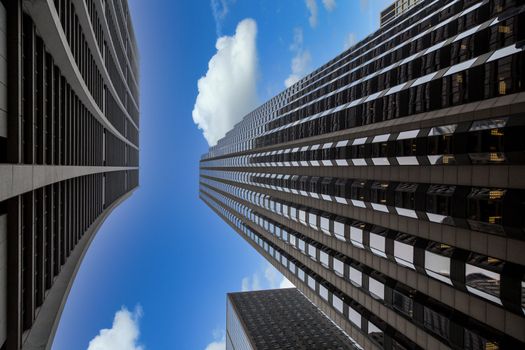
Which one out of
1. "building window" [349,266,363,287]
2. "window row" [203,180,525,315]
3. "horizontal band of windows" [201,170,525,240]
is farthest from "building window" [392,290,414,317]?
"horizontal band of windows" [201,170,525,240]

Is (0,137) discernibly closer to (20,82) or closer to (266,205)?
(20,82)

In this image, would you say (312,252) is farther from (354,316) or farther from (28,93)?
(28,93)

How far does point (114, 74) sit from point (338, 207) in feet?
253

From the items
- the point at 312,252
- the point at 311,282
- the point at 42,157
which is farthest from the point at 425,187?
the point at 42,157

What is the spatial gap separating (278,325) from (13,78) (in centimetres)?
11629

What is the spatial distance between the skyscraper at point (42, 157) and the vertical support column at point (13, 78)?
0.16ft

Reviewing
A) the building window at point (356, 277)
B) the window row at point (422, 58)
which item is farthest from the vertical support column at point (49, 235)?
the window row at point (422, 58)

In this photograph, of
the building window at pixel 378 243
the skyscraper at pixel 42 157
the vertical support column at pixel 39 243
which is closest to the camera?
the skyscraper at pixel 42 157

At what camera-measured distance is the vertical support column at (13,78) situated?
66.7 feet

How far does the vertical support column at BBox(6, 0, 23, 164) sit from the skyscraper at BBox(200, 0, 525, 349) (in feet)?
79.6

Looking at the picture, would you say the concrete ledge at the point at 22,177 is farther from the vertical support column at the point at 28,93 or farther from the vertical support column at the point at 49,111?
the vertical support column at the point at 49,111

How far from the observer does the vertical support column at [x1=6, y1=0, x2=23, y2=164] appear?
20.3 m

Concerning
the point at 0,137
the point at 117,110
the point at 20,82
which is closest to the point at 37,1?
the point at 20,82

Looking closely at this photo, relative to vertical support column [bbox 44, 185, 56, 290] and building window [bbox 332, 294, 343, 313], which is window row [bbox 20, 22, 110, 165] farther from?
building window [bbox 332, 294, 343, 313]
